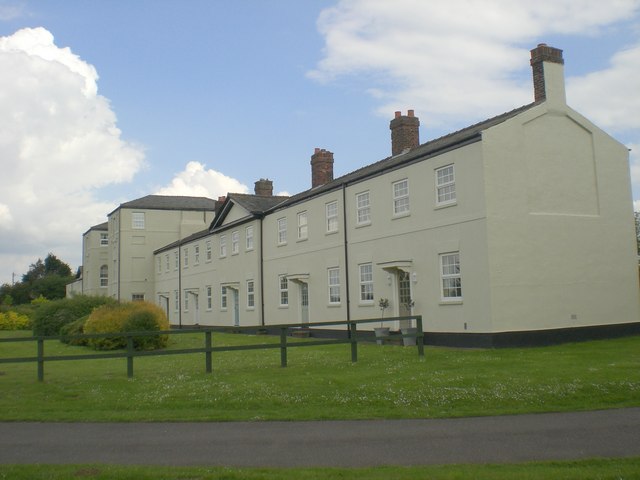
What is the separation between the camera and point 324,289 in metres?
30.6

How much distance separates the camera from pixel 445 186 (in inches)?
897

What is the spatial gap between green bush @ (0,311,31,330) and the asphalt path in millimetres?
43347

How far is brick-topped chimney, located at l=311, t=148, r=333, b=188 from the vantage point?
35250 millimetres

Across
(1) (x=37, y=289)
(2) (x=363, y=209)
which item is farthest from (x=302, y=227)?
(1) (x=37, y=289)

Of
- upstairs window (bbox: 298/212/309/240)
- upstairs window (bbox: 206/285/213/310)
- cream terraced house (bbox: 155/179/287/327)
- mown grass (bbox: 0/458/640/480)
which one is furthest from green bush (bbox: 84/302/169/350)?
mown grass (bbox: 0/458/640/480)

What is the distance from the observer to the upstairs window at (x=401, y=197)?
24.9 m

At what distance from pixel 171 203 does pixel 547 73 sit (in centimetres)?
4507

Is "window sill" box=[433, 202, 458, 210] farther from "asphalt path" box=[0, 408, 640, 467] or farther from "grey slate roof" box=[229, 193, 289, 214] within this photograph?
"grey slate roof" box=[229, 193, 289, 214]

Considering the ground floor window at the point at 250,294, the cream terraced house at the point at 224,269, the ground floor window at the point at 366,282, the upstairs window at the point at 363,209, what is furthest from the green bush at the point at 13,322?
the upstairs window at the point at 363,209

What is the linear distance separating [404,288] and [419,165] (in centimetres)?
469

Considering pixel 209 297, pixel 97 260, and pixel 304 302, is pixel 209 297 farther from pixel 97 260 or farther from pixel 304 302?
pixel 97 260

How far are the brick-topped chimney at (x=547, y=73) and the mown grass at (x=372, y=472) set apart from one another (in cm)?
1763

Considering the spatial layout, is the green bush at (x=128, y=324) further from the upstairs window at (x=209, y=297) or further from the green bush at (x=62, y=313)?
the upstairs window at (x=209, y=297)

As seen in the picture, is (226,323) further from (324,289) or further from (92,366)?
(92,366)
